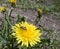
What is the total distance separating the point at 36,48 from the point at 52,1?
2.17 metres

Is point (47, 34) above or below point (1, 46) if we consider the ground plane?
below

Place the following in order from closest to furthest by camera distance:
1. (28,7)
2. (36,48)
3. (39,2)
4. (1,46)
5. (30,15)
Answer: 1. (1,46)
2. (36,48)
3. (30,15)
4. (28,7)
5. (39,2)

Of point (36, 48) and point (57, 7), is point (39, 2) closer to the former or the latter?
point (57, 7)

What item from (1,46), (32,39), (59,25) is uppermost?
(32,39)

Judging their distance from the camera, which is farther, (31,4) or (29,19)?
(31,4)

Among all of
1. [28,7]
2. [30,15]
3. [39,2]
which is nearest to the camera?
[30,15]

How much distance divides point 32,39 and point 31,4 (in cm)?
251

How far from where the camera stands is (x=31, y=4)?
4266 millimetres

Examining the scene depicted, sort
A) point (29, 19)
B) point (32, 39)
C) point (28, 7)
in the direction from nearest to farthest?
1. point (32, 39)
2. point (29, 19)
3. point (28, 7)

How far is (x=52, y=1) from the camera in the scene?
15.4 ft

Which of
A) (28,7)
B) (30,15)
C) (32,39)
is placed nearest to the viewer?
(32,39)

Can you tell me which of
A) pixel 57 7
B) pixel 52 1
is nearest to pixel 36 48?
pixel 57 7

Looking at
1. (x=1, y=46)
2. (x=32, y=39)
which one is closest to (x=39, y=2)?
(x=1, y=46)

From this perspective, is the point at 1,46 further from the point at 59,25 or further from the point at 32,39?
the point at 59,25
